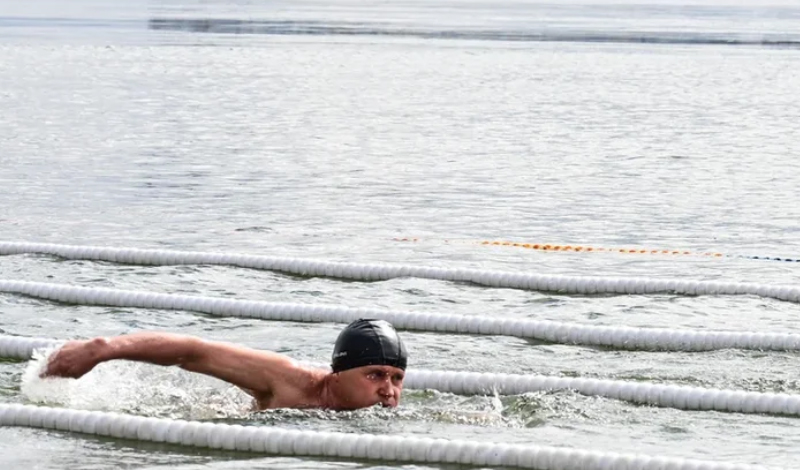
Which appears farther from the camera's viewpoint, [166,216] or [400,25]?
[400,25]

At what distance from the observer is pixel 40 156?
19.1m

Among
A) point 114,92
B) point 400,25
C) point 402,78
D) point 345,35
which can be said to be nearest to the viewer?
point 114,92

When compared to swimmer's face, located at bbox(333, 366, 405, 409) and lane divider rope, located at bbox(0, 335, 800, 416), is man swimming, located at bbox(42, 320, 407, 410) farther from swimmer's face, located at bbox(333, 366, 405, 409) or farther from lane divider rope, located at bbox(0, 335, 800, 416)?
lane divider rope, located at bbox(0, 335, 800, 416)

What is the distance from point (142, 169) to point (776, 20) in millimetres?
43547

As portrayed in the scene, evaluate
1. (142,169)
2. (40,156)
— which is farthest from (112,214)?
(40,156)

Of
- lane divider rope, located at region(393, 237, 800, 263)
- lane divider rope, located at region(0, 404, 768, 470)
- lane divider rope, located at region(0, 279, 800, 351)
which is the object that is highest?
lane divider rope, located at region(393, 237, 800, 263)

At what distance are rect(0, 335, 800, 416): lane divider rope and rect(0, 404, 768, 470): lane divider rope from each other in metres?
1.32

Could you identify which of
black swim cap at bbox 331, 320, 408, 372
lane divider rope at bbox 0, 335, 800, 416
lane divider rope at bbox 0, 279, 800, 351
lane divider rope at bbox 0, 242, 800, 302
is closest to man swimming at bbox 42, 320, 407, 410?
black swim cap at bbox 331, 320, 408, 372

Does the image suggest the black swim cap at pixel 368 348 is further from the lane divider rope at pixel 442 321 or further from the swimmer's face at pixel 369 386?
the lane divider rope at pixel 442 321

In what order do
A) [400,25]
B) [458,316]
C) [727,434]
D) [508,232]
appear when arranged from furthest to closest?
[400,25], [508,232], [458,316], [727,434]

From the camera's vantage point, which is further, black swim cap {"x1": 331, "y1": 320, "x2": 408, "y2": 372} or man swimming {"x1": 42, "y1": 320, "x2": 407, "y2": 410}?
black swim cap {"x1": 331, "y1": 320, "x2": 408, "y2": 372}

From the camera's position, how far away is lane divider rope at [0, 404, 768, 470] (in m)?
6.72

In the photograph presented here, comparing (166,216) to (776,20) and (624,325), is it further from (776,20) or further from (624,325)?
(776,20)

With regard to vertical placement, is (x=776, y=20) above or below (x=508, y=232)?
above
